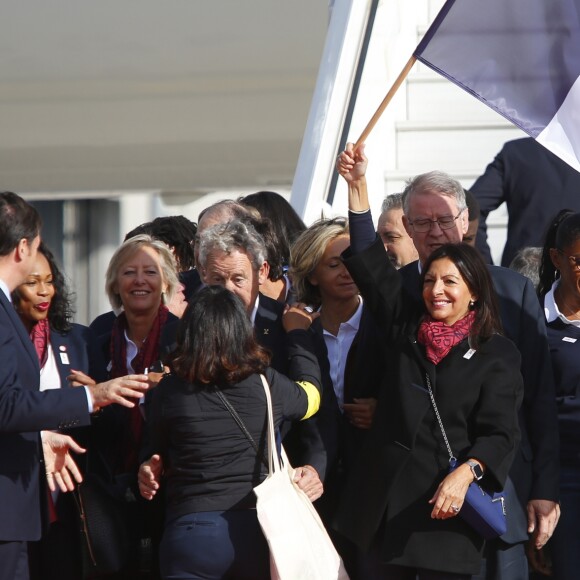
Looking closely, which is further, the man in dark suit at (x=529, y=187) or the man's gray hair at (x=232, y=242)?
the man in dark suit at (x=529, y=187)

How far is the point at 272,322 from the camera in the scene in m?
4.73

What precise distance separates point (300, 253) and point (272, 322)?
246mm

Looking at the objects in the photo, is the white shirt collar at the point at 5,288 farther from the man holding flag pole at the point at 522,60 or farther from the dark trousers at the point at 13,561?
the man holding flag pole at the point at 522,60

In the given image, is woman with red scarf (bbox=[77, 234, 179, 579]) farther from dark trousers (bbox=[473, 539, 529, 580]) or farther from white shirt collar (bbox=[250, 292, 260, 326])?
dark trousers (bbox=[473, 539, 529, 580])

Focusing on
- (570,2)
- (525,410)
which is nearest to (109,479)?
(525,410)

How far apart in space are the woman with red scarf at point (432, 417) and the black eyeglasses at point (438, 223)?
280 millimetres

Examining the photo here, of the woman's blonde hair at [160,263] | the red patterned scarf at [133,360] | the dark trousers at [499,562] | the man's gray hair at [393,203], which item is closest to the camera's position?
the dark trousers at [499,562]

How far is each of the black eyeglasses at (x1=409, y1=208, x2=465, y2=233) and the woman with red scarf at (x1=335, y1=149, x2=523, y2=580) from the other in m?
0.28

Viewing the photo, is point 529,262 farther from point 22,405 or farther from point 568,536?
point 22,405

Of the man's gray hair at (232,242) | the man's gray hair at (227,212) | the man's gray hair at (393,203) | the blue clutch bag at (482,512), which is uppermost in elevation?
the man's gray hair at (393,203)

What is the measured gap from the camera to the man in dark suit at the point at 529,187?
598cm

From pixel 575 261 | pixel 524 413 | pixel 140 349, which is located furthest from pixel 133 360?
pixel 575 261

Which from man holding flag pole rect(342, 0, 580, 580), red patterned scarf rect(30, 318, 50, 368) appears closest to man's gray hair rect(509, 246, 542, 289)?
man holding flag pole rect(342, 0, 580, 580)

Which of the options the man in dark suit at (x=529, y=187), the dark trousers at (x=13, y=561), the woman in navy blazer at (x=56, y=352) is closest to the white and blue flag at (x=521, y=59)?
the man in dark suit at (x=529, y=187)
